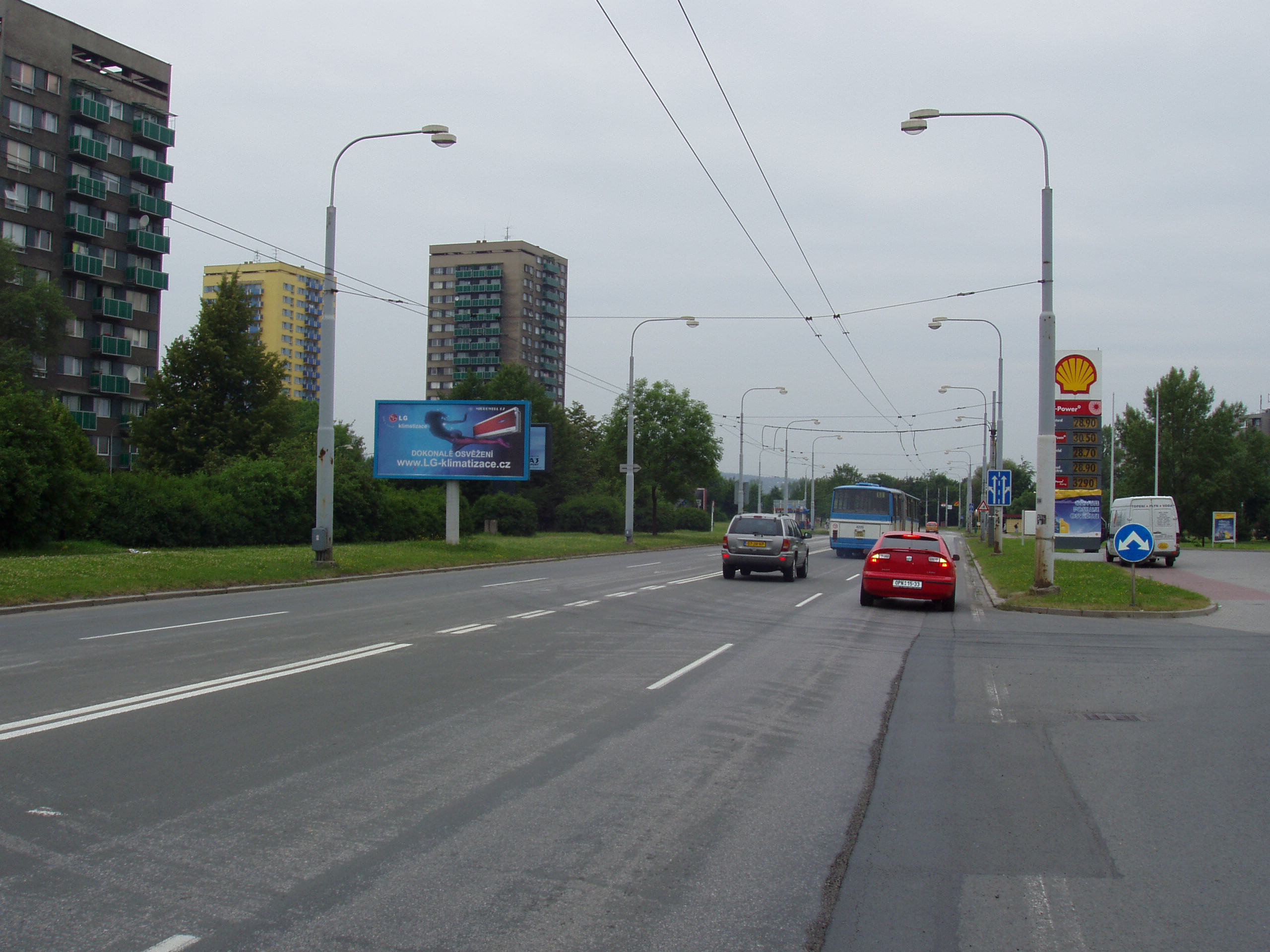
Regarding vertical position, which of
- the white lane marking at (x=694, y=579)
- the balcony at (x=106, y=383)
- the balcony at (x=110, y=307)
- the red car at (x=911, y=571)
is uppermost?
the balcony at (x=110, y=307)

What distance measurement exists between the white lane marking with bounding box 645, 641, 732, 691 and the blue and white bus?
103 feet

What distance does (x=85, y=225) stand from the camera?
61.3 m

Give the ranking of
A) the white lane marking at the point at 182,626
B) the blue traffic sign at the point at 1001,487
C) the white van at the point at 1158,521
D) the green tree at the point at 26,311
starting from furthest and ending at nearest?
the green tree at the point at 26,311 < the blue traffic sign at the point at 1001,487 < the white van at the point at 1158,521 < the white lane marking at the point at 182,626

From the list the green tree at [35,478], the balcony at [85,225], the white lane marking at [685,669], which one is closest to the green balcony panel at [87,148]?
the balcony at [85,225]

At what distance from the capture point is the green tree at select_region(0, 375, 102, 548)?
82.3 feet

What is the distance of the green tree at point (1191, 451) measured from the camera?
251ft

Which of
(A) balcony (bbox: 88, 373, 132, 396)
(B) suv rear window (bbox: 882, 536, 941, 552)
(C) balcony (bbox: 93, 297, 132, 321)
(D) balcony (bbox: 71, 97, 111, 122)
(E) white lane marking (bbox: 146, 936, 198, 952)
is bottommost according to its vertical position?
(E) white lane marking (bbox: 146, 936, 198, 952)

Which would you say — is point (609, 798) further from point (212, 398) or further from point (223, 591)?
point (212, 398)

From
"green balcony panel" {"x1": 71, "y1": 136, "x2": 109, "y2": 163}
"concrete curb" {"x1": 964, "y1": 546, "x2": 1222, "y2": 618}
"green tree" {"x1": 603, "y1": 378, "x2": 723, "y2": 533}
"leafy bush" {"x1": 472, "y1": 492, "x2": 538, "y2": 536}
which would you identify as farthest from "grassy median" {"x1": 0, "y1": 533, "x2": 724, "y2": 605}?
"green balcony panel" {"x1": 71, "y1": 136, "x2": 109, "y2": 163}

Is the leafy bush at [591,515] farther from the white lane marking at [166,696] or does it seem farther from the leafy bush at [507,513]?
the white lane marking at [166,696]

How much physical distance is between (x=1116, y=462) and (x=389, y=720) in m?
93.5

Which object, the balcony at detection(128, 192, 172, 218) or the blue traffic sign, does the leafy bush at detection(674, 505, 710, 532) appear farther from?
the balcony at detection(128, 192, 172, 218)

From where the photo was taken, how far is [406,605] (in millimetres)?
16703

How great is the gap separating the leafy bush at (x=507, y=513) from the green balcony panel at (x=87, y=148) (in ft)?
105
